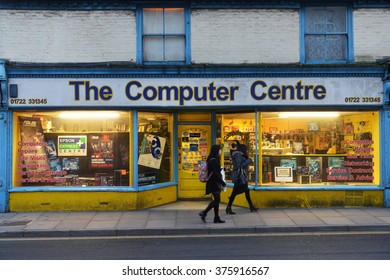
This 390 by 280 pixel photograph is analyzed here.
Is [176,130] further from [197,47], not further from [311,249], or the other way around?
[311,249]

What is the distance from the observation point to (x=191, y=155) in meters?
13.1

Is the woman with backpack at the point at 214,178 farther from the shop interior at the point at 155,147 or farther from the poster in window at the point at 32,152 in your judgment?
the poster in window at the point at 32,152

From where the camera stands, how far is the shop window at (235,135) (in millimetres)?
11891

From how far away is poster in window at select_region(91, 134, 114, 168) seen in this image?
11.8 m

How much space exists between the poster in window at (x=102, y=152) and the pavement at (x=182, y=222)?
1.48 meters

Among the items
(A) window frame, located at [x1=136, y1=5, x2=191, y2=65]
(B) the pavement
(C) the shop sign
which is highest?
(A) window frame, located at [x1=136, y1=5, x2=191, y2=65]

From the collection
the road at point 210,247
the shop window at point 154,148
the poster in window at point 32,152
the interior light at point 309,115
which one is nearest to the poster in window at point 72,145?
the poster in window at point 32,152

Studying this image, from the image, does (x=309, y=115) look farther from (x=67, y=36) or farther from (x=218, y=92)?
(x=67, y=36)

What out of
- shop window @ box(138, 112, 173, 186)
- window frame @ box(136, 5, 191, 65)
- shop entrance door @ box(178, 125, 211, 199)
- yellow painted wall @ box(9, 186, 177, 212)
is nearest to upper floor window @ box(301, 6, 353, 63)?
window frame @ box(136, 5, 191, 65)

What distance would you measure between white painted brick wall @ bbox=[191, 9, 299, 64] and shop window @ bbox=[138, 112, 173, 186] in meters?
2.18

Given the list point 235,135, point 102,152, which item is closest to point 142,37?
point 102,152

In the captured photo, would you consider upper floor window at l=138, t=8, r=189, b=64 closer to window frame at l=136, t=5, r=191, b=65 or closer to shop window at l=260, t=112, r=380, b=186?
window frame at l=136, t=5, r=191, b=65

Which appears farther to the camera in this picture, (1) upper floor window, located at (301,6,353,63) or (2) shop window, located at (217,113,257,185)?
(2) shop window, located at (217,113,257,185)

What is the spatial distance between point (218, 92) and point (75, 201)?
201 inches
